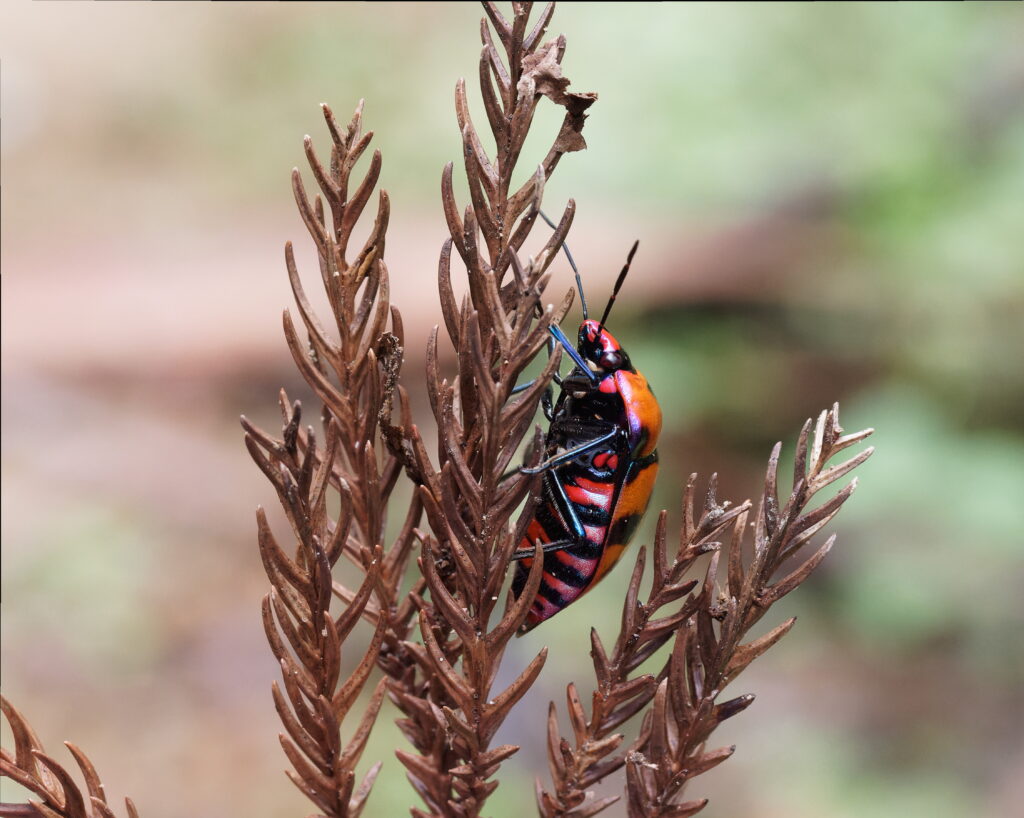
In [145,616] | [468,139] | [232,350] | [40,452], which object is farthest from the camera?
[232,350]

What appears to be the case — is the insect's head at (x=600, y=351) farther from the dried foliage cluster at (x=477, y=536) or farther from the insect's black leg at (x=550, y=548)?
the dried foliage cluster at (x=477, y=536)

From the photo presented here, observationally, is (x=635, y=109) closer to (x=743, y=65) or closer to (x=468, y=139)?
(x=743, y=65)

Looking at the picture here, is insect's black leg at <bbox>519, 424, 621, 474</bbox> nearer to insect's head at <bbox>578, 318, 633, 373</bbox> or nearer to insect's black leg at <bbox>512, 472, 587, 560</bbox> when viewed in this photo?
insect's black leg at <bbox>512, 472, 587, 560</bbox>

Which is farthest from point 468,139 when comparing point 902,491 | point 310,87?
point 310,87

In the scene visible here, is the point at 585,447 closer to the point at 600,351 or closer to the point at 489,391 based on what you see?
the point at 600,351

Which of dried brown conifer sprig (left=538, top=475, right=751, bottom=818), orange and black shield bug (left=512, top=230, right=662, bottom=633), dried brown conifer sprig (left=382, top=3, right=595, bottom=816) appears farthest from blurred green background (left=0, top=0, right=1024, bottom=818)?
dried brown conifer sprig (left=538, top=475, right=751, bottom=818)

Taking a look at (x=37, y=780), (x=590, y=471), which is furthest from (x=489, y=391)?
(x=590, y=471)

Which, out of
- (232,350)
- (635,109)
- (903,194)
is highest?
(635,109)
